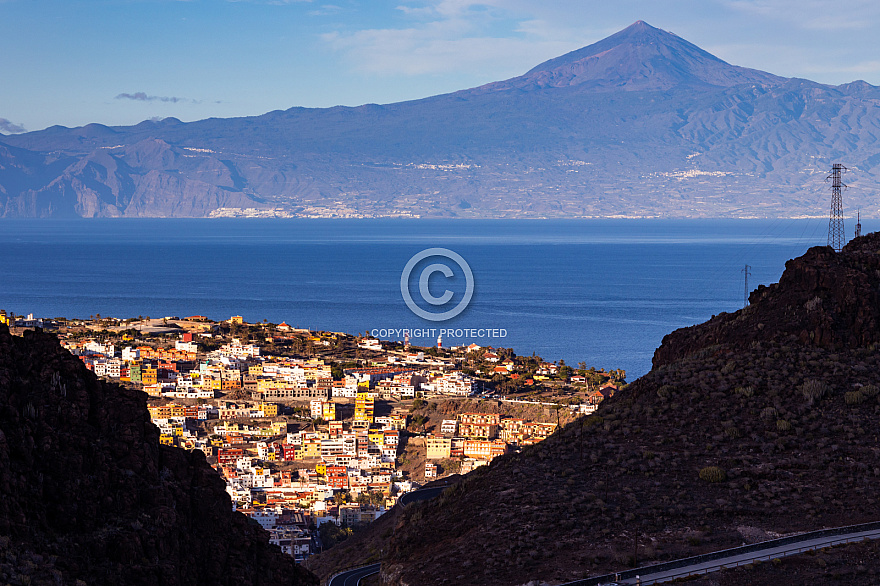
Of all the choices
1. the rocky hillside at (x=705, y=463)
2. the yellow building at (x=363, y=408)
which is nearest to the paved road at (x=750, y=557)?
the rocky hillside at (x=705, y=463)

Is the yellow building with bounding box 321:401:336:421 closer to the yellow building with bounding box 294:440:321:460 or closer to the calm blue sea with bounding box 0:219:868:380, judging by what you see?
the yellow building with bounding box 294:440:321:460

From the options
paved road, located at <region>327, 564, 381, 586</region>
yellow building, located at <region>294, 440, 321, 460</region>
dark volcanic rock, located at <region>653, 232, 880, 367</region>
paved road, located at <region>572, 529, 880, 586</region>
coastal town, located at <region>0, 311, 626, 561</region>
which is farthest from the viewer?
yellow building, located at <region>294, 440, 321, 460</region>

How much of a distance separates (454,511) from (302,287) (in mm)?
103178

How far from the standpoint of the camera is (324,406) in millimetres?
48156

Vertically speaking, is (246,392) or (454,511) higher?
(454,511)

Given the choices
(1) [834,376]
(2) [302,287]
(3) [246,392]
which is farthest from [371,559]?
(2) [302,287]

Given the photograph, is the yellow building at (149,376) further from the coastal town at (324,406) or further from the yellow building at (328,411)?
the yellow building at (328,411)

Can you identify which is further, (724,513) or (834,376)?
(834,376)

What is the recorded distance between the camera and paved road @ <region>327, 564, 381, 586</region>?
53.9 ft

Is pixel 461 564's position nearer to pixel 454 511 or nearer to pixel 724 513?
pixel 454 511

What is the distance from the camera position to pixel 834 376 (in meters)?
16.7

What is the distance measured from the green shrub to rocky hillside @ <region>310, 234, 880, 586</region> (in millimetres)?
20

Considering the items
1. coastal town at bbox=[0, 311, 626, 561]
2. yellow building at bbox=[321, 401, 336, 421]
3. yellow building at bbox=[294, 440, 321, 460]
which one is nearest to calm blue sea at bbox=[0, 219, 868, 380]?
coastal town at bbox=[0, 311, 626, 561]

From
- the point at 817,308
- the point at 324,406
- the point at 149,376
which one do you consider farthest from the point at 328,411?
the point at 817,308
